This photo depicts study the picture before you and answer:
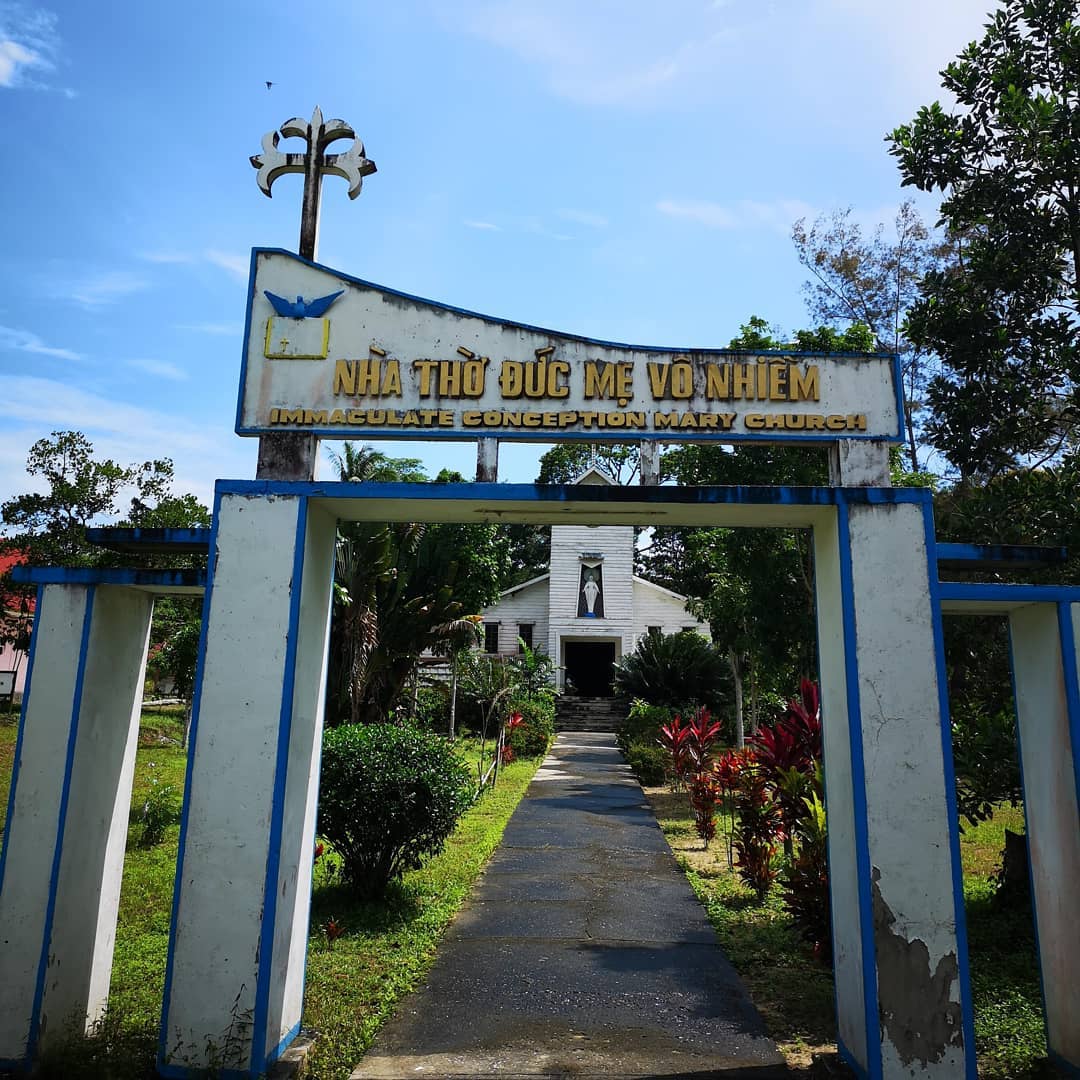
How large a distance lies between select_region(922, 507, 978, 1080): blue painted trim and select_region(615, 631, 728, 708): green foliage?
18476 millimetres

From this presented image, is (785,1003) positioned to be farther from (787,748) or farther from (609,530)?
(609,530)

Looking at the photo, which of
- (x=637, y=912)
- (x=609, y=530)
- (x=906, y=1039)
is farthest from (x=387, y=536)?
(x=609, y=530)

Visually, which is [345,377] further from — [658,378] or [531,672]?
[531,672]

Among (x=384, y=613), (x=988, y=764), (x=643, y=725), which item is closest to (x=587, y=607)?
(x=643, y=725)

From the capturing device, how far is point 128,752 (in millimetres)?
5297

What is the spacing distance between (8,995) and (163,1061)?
1.00 m

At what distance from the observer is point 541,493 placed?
4.84m

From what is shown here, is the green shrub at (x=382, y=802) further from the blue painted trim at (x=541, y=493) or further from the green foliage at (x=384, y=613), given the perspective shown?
the green foliage at (x=384, y=613)

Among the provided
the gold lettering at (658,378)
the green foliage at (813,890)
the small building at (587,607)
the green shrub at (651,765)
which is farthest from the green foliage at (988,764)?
the small building at (587,607)

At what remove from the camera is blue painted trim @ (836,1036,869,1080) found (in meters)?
4.34

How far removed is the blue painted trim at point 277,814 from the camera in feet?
14.0

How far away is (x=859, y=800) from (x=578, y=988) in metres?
2.56

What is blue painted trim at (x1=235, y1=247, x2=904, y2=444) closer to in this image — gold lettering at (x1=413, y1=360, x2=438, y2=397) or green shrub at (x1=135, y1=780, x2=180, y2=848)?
gold lettering at (x1=413, y1=360, x2=438, y2=397)

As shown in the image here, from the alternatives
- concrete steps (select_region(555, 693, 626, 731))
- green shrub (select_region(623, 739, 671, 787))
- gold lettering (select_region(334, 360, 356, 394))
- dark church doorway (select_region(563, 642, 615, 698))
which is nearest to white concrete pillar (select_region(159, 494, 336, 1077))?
gold lettering (select_region(334, 360, 356, 394))
